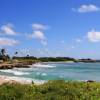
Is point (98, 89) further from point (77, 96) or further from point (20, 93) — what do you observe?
point (20, 93)

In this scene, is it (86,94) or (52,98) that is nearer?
(52,98)

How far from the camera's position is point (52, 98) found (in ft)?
43.4

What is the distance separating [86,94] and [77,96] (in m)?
0.57

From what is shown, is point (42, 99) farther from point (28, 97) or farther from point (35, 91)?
point (35, 91)

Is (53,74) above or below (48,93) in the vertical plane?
below

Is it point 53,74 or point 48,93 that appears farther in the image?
point 53,74

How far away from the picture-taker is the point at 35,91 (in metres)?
15.5

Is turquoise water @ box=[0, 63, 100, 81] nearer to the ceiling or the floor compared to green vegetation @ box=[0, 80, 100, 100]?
nearer to the floor

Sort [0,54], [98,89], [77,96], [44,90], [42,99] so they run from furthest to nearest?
[0,54] < [98,89] < [44,90] < [77,96] < [42,99]

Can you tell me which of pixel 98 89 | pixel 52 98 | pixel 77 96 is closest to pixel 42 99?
pixel 52 98

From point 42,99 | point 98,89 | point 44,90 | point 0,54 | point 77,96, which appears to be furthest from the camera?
point 0,54

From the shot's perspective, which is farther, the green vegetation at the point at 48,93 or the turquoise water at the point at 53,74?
the turquoise water at the point at 53,74

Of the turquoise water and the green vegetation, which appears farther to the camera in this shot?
the turquoise water

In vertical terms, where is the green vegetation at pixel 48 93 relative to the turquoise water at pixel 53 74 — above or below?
above
